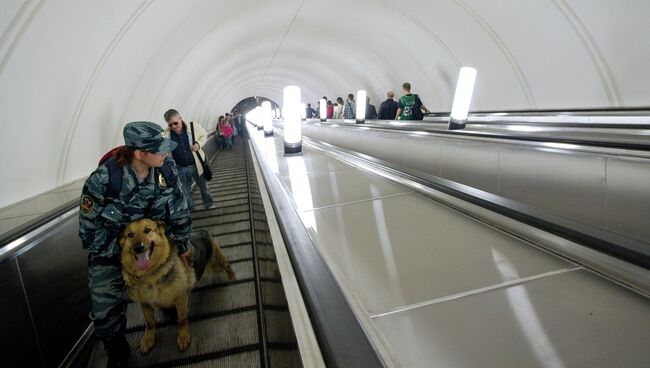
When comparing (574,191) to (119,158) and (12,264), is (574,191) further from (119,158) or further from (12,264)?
(12,264)

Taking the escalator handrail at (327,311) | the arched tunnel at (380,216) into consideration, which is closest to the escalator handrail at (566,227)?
the arched tunnel at (380,216)

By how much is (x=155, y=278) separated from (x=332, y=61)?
60.7 feet

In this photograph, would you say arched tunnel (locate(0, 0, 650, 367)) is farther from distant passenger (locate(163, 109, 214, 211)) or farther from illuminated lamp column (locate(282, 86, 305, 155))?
distant passenger (locate(163, 109, 214, 211))

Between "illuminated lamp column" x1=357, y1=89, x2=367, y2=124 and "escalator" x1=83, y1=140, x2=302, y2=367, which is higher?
"illuminated lamp column" x1=357, y1=89, x2=367, y2=124

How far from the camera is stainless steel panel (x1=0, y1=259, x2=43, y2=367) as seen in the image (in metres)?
2.15

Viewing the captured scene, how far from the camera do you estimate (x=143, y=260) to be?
8.46ft

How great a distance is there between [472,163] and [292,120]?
12.6 ft

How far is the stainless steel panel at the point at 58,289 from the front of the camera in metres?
2.49

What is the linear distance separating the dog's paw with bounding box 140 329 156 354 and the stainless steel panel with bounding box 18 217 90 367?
53 centimetres

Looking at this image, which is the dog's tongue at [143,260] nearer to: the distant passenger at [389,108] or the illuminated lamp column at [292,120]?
the illuminated lamp column at [292,120]

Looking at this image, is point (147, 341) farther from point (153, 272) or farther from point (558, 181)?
point (558, 181)

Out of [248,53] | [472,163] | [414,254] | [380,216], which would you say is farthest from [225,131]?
[414,254]

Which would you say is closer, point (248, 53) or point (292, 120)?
point (292, 120)

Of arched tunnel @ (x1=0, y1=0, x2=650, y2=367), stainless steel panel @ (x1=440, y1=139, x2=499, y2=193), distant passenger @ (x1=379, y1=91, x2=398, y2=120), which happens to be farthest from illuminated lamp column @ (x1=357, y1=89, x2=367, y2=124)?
stainless steel panel @ (x1=440, y1=139, x2=499, y2=193)
